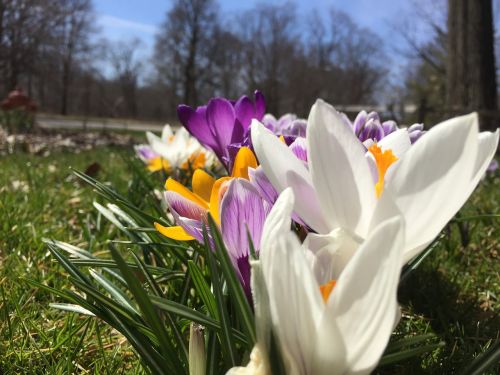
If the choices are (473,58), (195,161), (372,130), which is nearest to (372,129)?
(372,130)

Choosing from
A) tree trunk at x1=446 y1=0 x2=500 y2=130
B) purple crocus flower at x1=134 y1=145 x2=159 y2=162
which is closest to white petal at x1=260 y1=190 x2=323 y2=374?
purple crocus flower at x1=134 y1=145 x2=159 y2=162

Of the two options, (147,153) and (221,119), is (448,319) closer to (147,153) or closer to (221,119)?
(221,119)

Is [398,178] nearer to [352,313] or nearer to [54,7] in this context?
[352,313]

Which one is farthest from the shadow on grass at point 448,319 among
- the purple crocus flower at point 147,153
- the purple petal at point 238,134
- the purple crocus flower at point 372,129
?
the purple crocus flower at point 147,153

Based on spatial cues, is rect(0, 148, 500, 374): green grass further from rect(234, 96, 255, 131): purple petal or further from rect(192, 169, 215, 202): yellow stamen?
rect(234, 96, 255, 131): purple petal

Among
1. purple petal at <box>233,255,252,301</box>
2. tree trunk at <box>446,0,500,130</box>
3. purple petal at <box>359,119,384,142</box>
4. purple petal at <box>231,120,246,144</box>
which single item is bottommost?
purple petal at <box>233,255,252,301</box>
